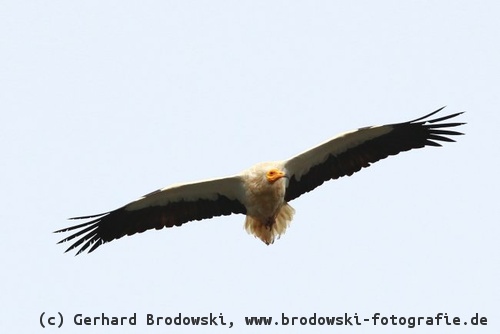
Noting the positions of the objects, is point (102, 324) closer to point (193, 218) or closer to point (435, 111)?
point (193, 218)

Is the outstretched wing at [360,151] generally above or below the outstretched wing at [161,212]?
above

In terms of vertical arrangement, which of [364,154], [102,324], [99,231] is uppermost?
[364,154]

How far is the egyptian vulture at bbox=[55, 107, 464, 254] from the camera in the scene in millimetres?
11617

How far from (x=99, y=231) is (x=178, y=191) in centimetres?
101

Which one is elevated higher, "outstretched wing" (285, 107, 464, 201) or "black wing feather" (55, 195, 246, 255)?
"outstretched wing" (285, 107, 464, 201)

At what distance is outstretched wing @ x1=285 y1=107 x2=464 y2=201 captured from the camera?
11734 mm

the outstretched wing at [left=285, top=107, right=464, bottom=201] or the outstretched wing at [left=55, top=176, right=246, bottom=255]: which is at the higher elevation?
the outstretched wing at [left=285, top=107, right=464, bottom=201]

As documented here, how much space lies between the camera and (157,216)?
39.1 feet

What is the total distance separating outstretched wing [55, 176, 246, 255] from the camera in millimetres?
11766

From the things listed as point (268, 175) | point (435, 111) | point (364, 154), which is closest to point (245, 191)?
point (268, 175)

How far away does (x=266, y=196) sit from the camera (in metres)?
11.5

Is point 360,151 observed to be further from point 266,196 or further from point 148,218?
point 148,218

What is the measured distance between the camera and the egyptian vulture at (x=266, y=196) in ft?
38.1

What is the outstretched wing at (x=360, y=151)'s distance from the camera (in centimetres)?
1173
